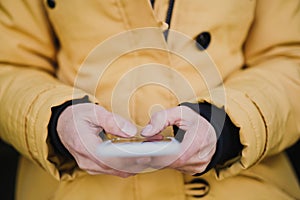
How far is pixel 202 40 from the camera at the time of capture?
1134 millimetres

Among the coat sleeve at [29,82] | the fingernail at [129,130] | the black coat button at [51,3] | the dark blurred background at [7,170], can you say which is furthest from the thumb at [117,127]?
the dark blurred background at [7,170]

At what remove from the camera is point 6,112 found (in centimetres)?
113

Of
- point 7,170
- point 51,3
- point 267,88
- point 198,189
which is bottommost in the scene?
point 7,170

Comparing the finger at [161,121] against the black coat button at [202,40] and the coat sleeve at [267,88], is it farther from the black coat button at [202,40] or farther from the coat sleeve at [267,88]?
the black coat button at [202,40]

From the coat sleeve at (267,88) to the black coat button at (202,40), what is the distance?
96 mm

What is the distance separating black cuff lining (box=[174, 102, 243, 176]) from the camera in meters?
0.99

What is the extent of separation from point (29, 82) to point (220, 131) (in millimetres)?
433

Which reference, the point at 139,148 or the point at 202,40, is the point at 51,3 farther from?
the point at 139,148

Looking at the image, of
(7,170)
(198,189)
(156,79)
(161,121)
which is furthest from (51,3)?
(7,170)

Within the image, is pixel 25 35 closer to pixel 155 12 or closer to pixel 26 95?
pixel 26 95

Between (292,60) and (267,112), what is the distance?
0.20 m

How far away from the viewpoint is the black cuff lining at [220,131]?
99 centimetres

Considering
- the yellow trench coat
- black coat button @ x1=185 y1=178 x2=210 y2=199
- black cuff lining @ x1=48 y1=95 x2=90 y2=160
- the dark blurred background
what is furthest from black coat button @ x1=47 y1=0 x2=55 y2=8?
the dark blurred background

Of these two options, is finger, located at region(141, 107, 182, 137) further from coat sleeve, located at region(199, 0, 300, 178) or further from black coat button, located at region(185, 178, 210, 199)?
black coat button, located at region(185, 178, 210, 199)
